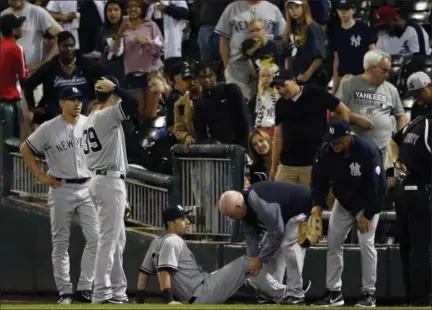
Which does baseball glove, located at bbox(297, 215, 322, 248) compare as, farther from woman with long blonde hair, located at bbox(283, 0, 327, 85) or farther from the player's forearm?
woman with long blonde hair, located at bbox(283, 0, 327, 85)

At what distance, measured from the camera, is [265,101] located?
52.2 ft

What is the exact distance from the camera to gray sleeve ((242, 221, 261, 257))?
14125mm

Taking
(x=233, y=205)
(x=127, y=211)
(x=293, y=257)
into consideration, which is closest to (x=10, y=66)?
(x=127, y=211)

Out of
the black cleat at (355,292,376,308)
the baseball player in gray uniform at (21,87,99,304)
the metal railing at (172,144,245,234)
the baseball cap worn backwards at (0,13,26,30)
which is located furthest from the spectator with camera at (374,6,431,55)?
the baseball player in gray uniform at (21,87,99,304)

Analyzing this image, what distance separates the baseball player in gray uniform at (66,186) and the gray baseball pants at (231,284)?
1081mm

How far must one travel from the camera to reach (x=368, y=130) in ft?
50.6

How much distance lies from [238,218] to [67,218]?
1.61 meters

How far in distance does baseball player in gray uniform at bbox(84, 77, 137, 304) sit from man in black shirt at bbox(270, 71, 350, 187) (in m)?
1.61

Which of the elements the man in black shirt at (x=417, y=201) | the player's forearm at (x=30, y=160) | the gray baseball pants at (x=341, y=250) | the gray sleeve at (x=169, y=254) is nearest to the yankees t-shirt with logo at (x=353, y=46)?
the man in black shirt at (x=417, y=201)

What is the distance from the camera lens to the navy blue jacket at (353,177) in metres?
13.8

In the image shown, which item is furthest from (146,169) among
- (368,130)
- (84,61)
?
(368,130)

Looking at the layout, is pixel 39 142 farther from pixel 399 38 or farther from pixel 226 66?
pixel 399 38

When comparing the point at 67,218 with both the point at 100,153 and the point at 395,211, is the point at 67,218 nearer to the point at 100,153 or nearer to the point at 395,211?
the point at 100,153

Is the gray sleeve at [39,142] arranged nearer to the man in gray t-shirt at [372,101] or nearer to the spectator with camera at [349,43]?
the man in gray t-shirt at [372,101]
